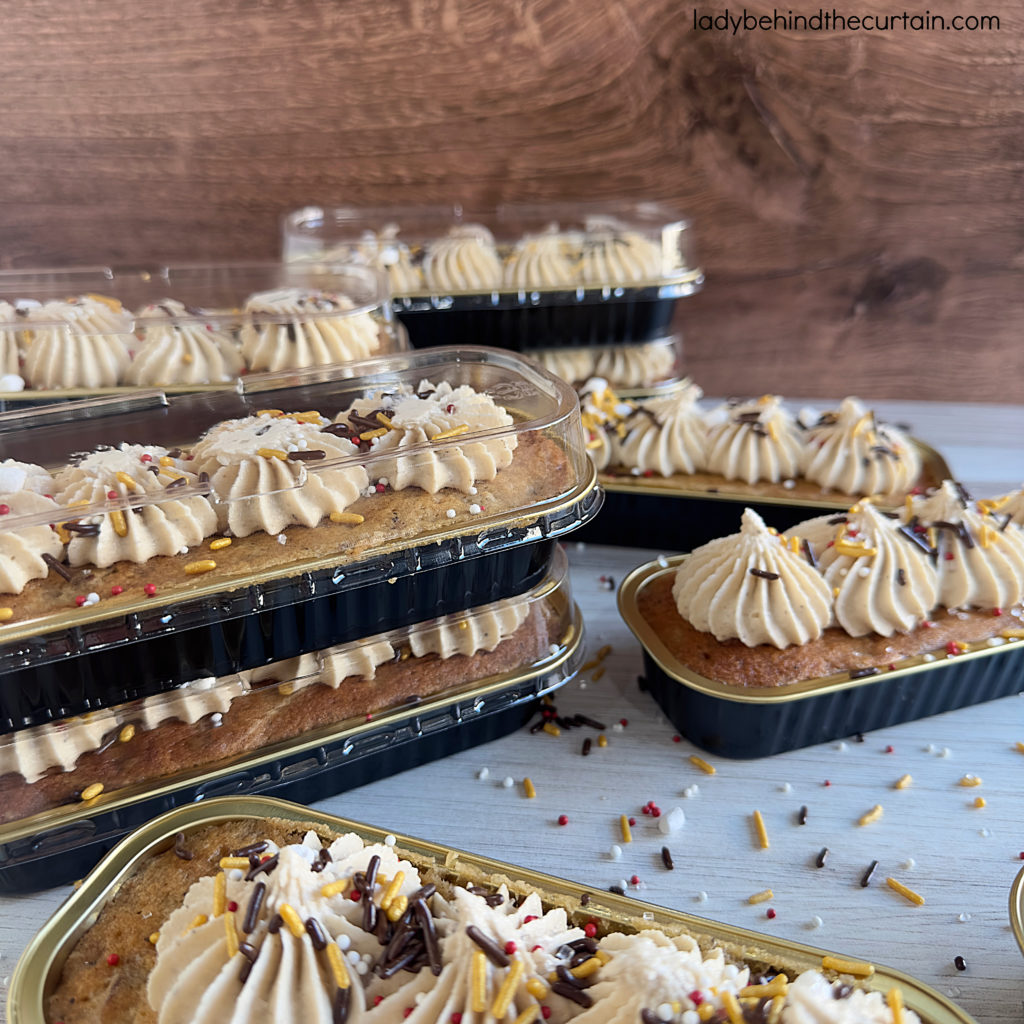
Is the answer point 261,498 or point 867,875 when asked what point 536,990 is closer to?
point 867,875

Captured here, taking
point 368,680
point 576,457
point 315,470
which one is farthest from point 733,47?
point 368,680

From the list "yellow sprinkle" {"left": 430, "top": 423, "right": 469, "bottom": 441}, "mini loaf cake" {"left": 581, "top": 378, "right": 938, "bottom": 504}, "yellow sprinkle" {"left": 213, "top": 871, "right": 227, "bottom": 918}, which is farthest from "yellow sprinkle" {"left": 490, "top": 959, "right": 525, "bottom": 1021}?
"mini loaf cake" {"left": 581, "top": 378, "right": 938, "bottom": 504}

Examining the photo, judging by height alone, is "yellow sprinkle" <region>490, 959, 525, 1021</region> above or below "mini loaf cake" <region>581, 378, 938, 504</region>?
below

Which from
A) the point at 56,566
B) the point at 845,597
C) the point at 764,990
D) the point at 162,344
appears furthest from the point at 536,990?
the point at 162,344

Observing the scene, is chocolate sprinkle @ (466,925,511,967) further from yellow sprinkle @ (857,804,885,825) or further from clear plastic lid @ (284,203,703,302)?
clear plastic lid @ (284,203,703,302)

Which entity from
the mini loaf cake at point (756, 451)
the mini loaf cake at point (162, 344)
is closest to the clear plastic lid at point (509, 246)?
the mini loaf cake at point (162, 344)

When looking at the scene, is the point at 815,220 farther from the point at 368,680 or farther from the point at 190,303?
the point at 368,680

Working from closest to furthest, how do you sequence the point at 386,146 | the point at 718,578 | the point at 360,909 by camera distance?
the point at 360,909, the point at 718,578, the point at 386,146
